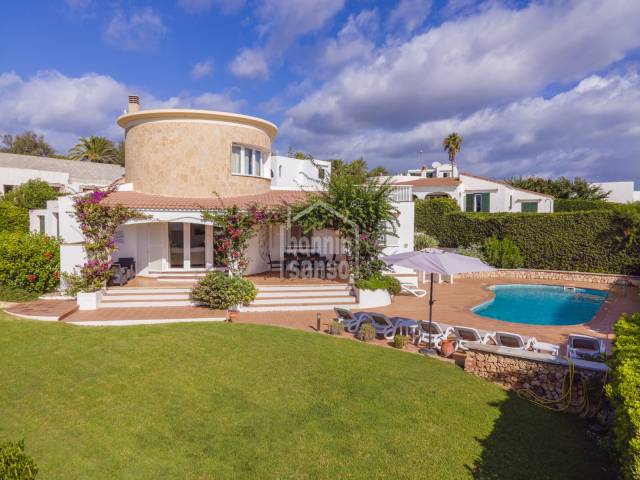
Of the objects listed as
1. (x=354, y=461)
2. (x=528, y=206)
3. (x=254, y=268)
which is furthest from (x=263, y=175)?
(x=528, y=206)

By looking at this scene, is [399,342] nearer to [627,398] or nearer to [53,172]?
[627,398]

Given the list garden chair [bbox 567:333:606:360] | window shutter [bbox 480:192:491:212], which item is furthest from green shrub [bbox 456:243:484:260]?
garden chair [bbox 567:333:606:360]

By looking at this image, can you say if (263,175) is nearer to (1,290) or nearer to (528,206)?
(1,290)

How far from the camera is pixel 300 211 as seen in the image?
1981 cm

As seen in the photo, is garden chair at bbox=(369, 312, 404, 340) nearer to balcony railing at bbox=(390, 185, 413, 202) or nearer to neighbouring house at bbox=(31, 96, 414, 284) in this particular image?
neighbouring house at bbox=(31, 96, 414, 284)

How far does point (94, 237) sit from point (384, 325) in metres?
12.9

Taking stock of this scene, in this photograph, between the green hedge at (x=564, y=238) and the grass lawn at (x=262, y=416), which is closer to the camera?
the grass lawn at (x=262, y=416)

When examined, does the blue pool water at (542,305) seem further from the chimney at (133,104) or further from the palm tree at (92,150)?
the palm tree at (92,150)

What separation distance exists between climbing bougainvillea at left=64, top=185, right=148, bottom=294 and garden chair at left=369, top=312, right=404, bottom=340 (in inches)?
462

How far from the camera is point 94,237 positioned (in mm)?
16969

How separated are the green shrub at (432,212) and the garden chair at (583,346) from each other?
24.1m

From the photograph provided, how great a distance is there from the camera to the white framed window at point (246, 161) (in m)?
23.4

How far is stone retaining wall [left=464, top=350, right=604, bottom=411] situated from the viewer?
881 cm

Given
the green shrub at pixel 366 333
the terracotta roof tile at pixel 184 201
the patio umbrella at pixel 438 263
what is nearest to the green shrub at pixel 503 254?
the terracotta roof tile at pixel 184 201
